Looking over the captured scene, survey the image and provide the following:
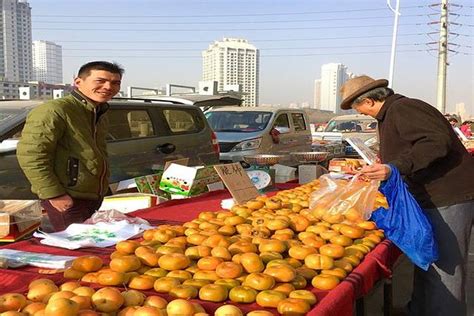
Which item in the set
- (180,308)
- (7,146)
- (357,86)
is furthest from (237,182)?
(7,146)

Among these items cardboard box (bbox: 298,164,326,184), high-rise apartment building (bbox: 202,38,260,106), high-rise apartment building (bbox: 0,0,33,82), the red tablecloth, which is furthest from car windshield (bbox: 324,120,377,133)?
high-rise apartment building (bbox: 0,0,33,82)

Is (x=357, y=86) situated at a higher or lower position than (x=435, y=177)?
higher

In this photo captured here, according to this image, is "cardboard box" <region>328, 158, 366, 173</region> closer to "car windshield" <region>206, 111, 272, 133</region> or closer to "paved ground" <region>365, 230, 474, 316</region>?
"paved ground" <region>365, 230, 474, 316</region>

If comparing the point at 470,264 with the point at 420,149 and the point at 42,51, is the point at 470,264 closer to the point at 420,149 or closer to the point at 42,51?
the point at 420,149

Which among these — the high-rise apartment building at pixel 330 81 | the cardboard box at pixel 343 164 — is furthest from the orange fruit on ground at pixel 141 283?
the high-rise apartment building at pixel 330 81

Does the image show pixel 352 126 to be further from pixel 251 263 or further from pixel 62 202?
pixel 251 263

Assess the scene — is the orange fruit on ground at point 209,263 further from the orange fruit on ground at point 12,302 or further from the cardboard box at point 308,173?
the cardboard box at point 308,173

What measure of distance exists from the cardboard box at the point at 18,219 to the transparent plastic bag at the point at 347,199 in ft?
5.11

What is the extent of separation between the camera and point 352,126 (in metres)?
14.9

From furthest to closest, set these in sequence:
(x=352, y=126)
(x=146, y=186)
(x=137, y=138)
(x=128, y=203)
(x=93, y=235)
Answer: (x=352, y=126), (x=137, y=138), (x=146, y=186), (x=128, y=203), (x=93, y=235)

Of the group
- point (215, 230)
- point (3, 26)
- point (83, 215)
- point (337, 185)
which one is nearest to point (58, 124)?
point (83, 215)

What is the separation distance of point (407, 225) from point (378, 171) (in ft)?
1.03

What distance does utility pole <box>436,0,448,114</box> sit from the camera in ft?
82.5

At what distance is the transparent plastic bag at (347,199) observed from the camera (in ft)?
8.96
